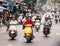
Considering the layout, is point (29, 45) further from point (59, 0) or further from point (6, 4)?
point (59, 0)

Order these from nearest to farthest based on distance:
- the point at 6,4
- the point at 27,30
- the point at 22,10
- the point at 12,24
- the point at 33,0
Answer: the point at 27,30 → the point at 12,24 → the point at 6,4 → the point at 22,10 → the point at 33,0

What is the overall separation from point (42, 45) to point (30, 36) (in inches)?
58.7

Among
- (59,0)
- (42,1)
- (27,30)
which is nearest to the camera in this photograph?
(27,30)

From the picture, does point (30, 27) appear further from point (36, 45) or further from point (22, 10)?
point (22, 10)

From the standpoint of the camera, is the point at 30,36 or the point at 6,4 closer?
the point at 30,36

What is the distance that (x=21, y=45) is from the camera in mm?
21016

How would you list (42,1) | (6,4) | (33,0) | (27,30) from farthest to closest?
(42,1) < (33,0) < (6,4) < (27,30)

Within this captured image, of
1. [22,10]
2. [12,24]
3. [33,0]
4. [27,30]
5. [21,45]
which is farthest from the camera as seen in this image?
[33,0]

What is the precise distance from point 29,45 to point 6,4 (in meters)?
43.6

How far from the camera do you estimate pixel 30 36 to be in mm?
22281

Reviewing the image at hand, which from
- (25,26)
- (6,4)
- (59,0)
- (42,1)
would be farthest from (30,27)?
(59,0)

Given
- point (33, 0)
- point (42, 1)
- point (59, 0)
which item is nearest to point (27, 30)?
point (33, 0)

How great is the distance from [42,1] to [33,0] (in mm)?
66202

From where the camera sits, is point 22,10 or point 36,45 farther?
point 22,10
